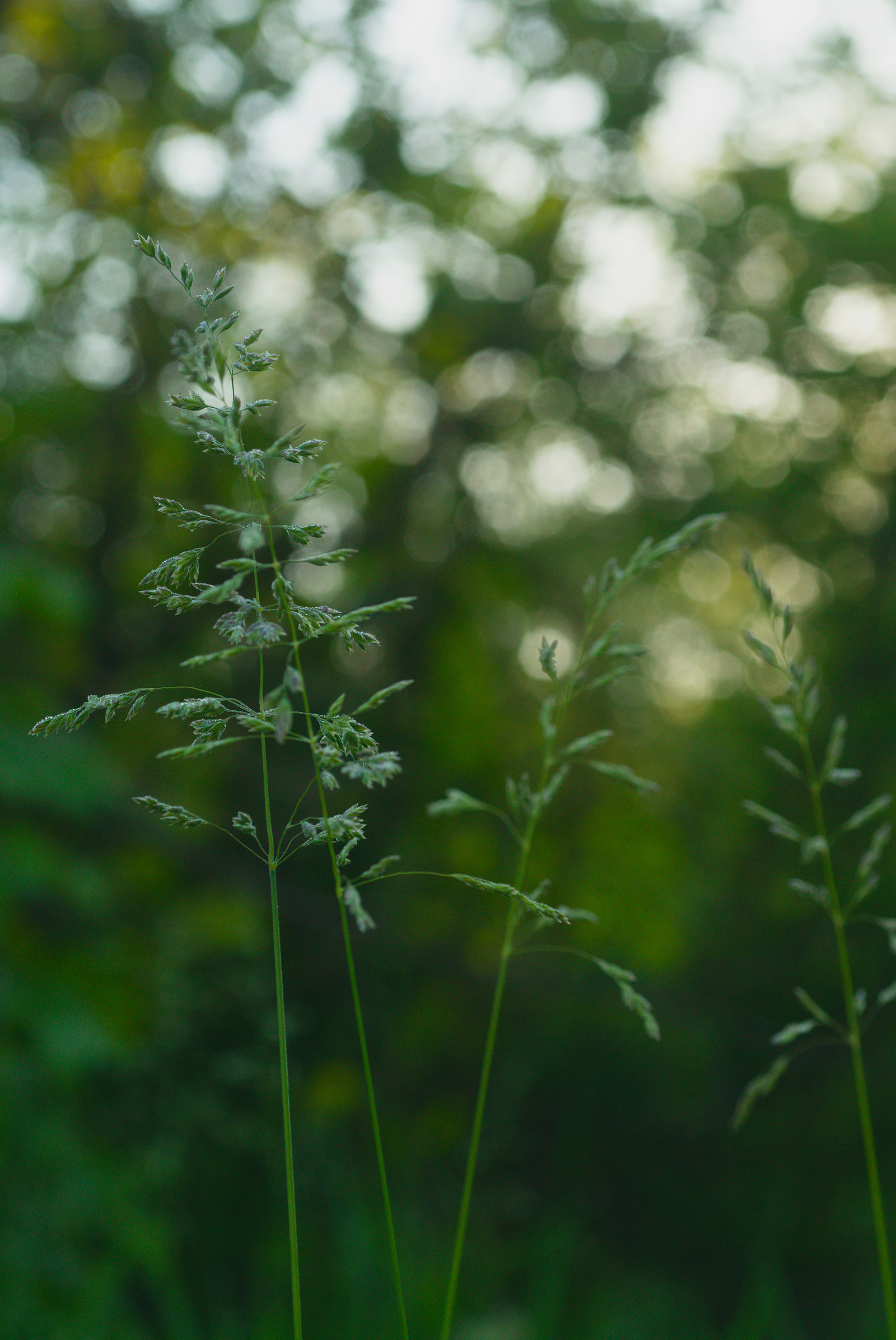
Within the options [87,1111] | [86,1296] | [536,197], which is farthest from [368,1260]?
[536,197]

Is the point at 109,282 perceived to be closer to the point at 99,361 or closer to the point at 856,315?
the point at 99,361

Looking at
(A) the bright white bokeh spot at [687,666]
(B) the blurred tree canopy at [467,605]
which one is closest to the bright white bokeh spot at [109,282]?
(B) the blurred tree canopy at [467,605]

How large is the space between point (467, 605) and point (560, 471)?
1885 mm

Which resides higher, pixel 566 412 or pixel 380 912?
pixel 566 412

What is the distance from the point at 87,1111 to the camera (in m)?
3.29

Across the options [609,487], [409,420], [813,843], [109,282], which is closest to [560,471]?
[609,487]

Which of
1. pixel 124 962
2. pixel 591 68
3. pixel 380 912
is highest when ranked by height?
pixel 591 68

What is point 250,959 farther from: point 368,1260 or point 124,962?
point 368,1260

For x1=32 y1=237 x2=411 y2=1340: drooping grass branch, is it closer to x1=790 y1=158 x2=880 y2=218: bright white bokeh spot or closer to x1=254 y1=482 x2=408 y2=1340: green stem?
x1=254 y1=482 x2=408 y2=1340: green stem

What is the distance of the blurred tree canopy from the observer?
333cm

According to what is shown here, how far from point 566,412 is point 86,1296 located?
6.84 m

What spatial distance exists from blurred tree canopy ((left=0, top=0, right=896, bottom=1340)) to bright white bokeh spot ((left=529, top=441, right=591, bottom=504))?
5 cm

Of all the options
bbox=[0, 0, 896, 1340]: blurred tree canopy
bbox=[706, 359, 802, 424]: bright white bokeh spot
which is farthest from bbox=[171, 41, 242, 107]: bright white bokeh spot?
bbox=[706, 359, 802, 424]: bright white bokeh spot

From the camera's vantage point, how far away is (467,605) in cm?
711
